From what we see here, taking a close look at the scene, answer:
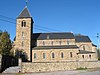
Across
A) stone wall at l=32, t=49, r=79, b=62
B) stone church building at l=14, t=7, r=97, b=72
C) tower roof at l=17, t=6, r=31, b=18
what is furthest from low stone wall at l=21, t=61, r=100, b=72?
tower roof at l=17, t=6, r=31, b=18

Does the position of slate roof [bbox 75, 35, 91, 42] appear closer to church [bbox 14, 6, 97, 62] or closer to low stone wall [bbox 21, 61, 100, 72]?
church [bbox 14, 6, 97, 62]

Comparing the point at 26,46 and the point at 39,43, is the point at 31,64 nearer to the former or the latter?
the point at 26,46

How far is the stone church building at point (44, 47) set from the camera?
58.8 metres

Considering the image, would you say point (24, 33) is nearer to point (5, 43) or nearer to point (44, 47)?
point (44, 47)

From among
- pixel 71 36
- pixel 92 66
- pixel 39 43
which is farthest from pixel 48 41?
pixel 92 66

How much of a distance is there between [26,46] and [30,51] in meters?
2.15

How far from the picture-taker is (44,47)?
61.3m

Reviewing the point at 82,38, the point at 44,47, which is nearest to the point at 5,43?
the point at 44,47

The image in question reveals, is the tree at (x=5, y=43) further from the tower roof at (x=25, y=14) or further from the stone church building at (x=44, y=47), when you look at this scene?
the tower roof at (x=25, y=14)

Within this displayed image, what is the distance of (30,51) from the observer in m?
58.5

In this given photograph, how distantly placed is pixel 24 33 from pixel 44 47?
27.9 feet

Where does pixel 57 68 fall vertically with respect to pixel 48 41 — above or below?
below

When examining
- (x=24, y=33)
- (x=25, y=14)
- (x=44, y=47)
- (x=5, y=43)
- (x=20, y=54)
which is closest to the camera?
(x=5, y=43)

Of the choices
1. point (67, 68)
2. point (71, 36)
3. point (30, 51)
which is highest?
point (71, 36)
